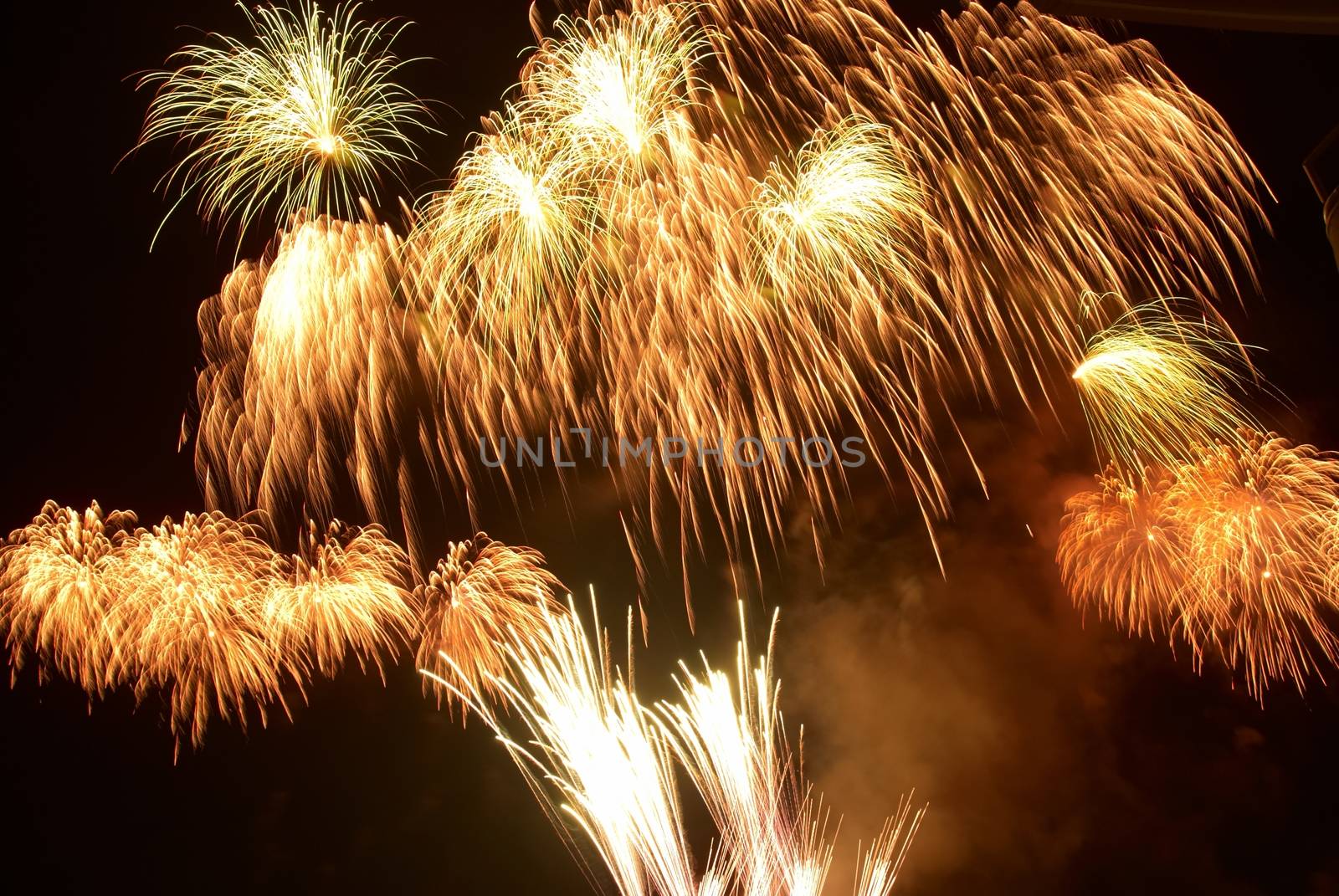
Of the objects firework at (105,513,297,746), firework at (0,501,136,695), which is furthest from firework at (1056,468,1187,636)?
firework at (0,501,136,695)

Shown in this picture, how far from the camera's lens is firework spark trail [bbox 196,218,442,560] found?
33.3 ft

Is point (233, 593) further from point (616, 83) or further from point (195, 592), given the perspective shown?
point (616, 83)

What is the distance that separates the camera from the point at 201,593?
11.9 meters

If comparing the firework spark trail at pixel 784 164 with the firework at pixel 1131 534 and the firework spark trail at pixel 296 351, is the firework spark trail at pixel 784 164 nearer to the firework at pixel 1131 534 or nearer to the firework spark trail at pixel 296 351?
the firework spark trail at pixel 296 351

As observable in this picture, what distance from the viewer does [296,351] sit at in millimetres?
10781

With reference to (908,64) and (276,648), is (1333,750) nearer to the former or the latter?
(908,64)

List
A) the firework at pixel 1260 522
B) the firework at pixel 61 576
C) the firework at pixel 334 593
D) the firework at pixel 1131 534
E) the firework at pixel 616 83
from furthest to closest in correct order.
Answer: the firework at pixel 1131 534 < the firework at pixel 334 593 < the firework at pixel 1260 522 < the firework at pixel 61 576 < the firework at pixel 616 83

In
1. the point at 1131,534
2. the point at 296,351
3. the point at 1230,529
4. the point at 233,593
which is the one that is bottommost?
the point at 1230,529

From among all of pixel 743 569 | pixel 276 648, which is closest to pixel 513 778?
pixel 743 569

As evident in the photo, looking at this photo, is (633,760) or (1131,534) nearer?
(633,760)

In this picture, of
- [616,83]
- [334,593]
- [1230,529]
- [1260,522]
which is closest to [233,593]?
[334,593]

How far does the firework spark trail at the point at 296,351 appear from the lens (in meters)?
10.2

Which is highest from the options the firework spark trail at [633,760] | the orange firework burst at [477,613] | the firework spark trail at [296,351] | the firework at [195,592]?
the firework spark trail at [296,351]

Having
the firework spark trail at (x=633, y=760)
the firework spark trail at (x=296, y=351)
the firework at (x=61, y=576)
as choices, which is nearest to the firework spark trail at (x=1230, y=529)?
the firework spark trail at (x=633, y=760)
